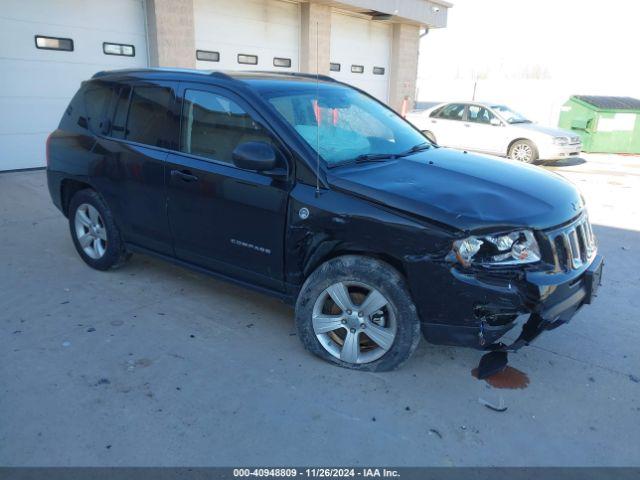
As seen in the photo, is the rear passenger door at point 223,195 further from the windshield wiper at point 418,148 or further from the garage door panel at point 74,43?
the garage door panel at point 74,43

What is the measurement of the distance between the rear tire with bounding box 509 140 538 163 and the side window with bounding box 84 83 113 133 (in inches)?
375

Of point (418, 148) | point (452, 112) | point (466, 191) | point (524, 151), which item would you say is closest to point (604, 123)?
point (524, 151)

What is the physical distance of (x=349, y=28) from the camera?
50.8 ft

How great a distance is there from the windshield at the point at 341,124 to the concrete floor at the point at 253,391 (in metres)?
1.39

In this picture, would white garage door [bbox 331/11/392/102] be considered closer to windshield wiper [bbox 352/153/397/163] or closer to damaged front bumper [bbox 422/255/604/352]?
windshield wiper [bbox 352/153/397/163]

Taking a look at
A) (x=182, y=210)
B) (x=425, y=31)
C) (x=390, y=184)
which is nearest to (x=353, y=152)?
(x=390, y=184)

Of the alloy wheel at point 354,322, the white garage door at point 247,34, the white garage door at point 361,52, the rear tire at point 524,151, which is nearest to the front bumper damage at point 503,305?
the alloy wheel at point 354,322

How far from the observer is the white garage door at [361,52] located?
1506 centimetres

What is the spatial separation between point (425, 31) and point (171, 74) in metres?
16.4

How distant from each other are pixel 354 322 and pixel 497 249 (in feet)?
3.23

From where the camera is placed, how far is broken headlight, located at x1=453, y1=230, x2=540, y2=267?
9.48 feet

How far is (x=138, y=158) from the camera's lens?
4.23m

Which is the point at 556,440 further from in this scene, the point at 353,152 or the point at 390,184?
the point at 353,152

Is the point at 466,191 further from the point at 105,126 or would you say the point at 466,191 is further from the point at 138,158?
the point at 105,126
